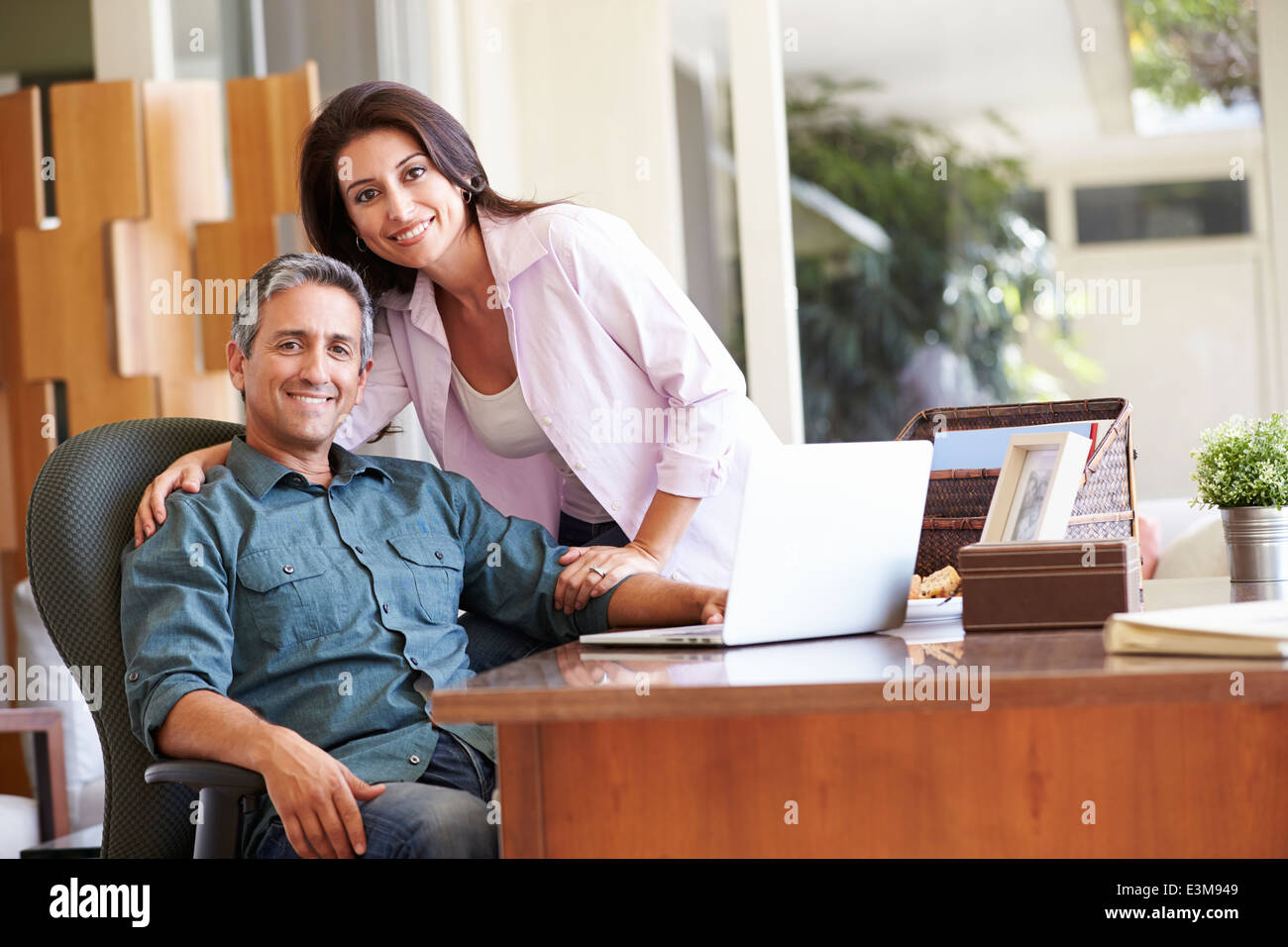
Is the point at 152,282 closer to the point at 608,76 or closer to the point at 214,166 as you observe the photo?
the point at 214,166

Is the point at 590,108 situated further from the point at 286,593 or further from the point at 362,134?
the point at 286,593

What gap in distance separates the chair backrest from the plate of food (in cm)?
99

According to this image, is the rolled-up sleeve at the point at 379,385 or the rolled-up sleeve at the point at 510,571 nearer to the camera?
Result: the rolled-up sleeve at the point at 510,571

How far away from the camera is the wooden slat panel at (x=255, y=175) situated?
12.5 ft

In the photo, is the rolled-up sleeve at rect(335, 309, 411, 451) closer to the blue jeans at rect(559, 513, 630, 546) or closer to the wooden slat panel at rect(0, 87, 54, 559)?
the blue jeans at rect(559, 513, 630, 546)

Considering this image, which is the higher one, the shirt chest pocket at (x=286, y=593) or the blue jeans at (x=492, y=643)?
the shirt chest pocket at (x=286, y=593)

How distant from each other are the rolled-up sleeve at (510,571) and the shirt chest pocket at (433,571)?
2.3 inches

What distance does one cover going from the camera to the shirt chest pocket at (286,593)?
5.75 ft

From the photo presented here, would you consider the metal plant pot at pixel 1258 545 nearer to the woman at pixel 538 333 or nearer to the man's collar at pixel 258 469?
the woman at pixel 538 333

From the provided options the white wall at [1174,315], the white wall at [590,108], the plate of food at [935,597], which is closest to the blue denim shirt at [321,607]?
the plate of food at [935,597]

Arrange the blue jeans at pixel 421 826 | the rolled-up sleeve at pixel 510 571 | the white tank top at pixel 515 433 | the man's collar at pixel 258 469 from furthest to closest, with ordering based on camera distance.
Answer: the white tank top at pixel 515 433, the rolled-up sleeve at pixel 510 571, the man's collar at pixel 258 469, the blue jeans at pixel 421 826

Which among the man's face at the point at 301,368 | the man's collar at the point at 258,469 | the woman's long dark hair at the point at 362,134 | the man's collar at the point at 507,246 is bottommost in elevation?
the man's collar at the point at 258,469

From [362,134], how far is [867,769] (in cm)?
144

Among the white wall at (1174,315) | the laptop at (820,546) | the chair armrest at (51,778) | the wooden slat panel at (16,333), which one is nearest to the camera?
the laptop at (820,546)
